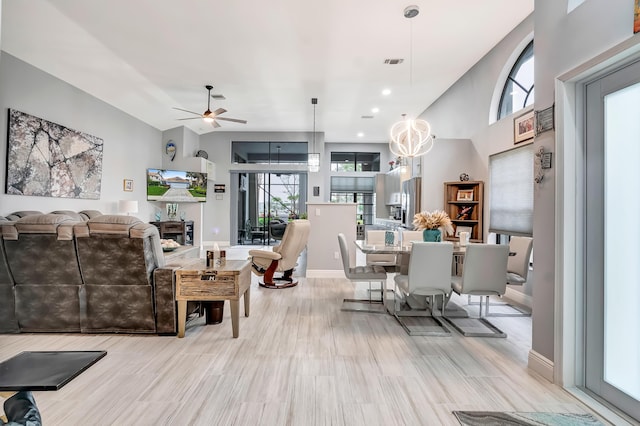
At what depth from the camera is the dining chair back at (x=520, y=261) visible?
11.6ft

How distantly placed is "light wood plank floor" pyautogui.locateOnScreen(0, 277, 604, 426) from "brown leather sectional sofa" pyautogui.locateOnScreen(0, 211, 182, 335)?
146mm

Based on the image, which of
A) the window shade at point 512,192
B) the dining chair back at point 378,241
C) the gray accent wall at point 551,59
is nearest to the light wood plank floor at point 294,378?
the gray accent wall at point 551,59

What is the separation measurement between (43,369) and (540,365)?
11.7ft

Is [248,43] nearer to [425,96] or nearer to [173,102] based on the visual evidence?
[173,102]

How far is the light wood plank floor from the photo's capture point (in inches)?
71.3

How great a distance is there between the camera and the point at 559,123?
6.84 feet

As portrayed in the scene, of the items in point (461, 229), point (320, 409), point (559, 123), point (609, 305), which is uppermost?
point (559, 123)

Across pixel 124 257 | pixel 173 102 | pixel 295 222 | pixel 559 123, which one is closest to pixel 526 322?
pixel 559 123

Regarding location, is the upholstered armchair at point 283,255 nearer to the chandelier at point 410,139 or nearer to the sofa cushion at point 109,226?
the chandelier at point 410,139

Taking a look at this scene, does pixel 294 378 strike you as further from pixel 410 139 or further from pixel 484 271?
pixel 410 139

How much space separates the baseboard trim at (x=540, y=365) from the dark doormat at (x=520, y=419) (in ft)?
1.22

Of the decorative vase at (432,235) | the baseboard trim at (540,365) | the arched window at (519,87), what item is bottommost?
the baseboard trim at (540,365)

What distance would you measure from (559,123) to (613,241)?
32.1 inches

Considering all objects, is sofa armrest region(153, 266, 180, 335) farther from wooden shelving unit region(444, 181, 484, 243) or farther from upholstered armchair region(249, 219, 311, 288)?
wooden shelving unit region(444, 181, 484, 243)
